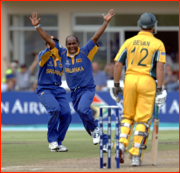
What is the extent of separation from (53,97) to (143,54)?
252 centimetres

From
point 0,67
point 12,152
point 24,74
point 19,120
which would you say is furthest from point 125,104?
point 0,67

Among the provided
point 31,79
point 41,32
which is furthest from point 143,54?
point 31,79

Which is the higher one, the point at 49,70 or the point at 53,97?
the point at 49,70

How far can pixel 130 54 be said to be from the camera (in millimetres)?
6133

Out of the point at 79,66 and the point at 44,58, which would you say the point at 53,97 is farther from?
the point at 79,66

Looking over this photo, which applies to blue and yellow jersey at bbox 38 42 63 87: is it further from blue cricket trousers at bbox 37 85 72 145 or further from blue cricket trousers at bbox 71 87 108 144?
blue cricket trousers at bbox 71 87 108 144

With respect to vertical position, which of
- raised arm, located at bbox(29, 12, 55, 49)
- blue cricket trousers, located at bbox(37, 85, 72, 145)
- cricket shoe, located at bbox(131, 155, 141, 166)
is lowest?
cricket shoe, located at bbox(131, 155, 141, 166)

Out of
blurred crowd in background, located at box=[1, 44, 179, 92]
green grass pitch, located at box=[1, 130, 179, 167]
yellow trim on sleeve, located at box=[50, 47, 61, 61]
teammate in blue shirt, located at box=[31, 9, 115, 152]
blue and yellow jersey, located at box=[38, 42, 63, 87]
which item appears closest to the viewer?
green grass pitch, located at box=[1, 130, 179, 167]

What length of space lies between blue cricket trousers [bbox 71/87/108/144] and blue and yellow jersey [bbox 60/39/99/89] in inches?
5.0

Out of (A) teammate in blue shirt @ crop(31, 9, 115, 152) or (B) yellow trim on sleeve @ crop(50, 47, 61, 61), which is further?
(B) yellow trim on sleeve @ crop(50, 47, 61, 61)

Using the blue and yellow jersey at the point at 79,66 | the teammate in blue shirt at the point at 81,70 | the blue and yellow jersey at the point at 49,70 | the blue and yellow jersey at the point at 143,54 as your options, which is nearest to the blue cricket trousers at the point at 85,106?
the teammate in blue shirt at the point at 81,70

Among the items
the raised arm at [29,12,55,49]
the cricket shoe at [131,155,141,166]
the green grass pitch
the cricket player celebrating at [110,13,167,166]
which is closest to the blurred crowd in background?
the green grass pitch

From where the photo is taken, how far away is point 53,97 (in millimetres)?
8000

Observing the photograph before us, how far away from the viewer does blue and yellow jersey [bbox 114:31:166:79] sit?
19.8ft
